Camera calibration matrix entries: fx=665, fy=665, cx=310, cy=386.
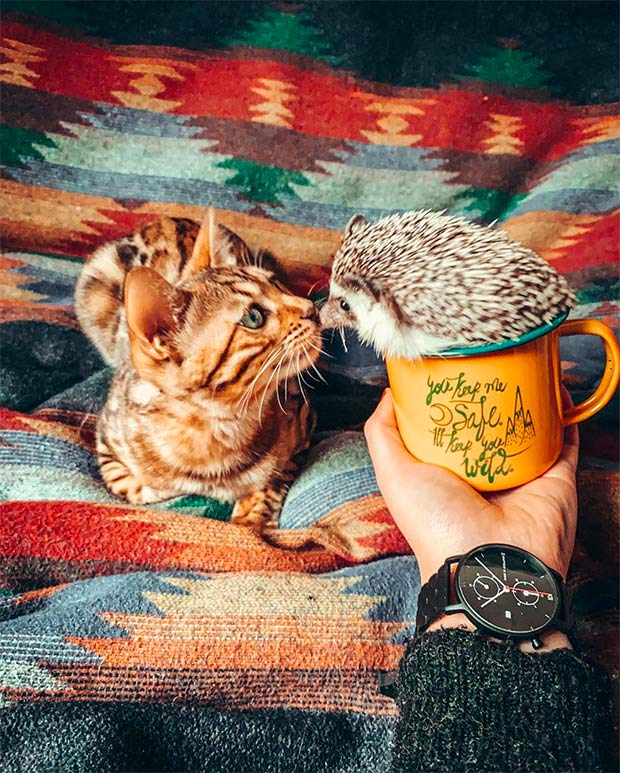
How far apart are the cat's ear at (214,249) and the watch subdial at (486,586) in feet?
2.61

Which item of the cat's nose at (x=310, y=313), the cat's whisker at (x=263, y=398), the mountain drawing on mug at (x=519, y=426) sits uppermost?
the mountain drawing on mug at (x=519, y=426)

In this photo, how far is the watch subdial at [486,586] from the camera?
2.85ft

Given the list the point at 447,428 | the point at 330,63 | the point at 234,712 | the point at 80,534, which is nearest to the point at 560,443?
the point at 447,428

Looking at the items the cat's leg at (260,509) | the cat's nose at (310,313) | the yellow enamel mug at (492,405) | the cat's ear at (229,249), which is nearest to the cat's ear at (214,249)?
the cat's ear at (229,249)

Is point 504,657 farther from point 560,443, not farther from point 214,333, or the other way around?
point 214,333

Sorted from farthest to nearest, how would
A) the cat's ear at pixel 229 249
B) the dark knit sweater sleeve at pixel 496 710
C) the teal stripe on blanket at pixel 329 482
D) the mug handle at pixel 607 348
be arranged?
the cat's ear at pixel 229 249 < the teal stripe on blanket at pixel 329 482 < the mug handle at pixel 607 348 < the dark knit sweater sleeve at pixel 496 710

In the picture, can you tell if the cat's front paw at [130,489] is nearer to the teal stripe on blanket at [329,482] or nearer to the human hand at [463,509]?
the teal stripe on blanket at [329,482]

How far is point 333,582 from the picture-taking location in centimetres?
110

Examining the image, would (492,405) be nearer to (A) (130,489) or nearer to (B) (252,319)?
(B) (252,319)

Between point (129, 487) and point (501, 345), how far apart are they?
861 millimetres

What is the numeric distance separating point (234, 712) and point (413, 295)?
2.03ft

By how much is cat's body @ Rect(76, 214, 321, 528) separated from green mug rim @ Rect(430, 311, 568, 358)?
0.43 metres

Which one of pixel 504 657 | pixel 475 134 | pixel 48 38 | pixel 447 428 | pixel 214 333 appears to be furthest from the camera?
pixel 475 134

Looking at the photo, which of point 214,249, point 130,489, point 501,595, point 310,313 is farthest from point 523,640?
point 214,249
